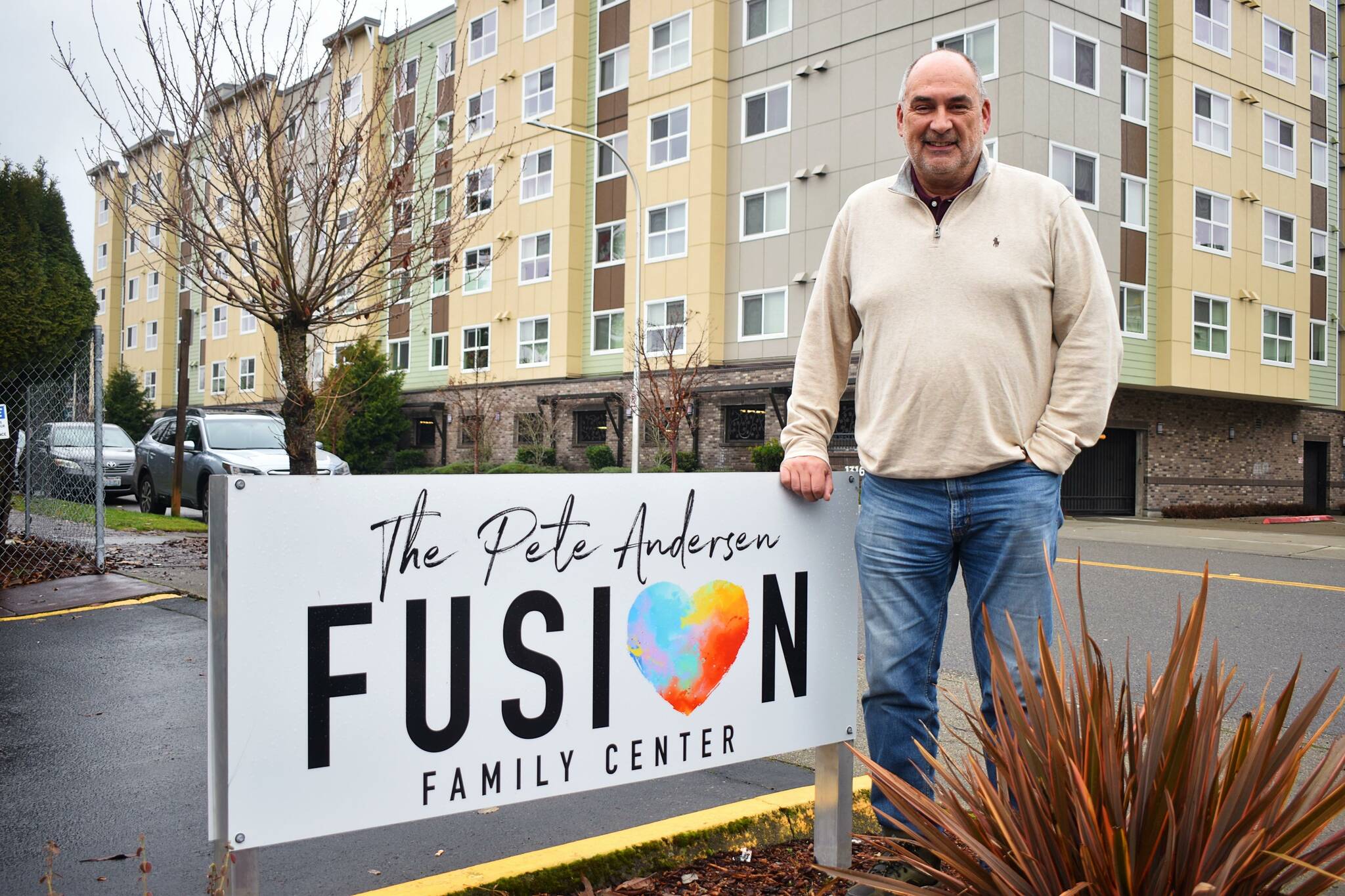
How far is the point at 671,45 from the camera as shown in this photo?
31.8 m

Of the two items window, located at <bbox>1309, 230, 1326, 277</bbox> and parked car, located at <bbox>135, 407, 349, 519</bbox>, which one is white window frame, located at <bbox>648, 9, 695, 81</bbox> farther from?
window, located at <bbox>1309, 230, 1326, 277</bbox>

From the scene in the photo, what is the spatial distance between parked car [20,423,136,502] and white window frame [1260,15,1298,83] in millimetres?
29928

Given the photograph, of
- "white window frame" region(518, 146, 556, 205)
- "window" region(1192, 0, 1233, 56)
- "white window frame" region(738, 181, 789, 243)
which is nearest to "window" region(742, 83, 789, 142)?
"white window frame" region(738, 181, 789, 243)

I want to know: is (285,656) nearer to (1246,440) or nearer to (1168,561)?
(1168,561)

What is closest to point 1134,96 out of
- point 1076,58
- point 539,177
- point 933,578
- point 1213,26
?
point 1076,58

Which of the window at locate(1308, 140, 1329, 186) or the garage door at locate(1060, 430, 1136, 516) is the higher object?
the window at locate(1308, 140, 1329, 186)

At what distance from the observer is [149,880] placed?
3279 millimetres

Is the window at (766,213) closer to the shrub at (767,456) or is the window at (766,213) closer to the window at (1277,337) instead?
the shrub at (767,456)

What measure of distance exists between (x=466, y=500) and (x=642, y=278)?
29995mm

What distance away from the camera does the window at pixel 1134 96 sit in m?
27.0

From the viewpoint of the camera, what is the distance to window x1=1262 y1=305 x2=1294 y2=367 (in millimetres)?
29719

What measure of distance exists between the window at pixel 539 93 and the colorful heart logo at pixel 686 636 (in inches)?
1346

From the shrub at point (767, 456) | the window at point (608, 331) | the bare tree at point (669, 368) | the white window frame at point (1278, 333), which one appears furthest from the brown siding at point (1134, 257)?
the window at point (608, 331)

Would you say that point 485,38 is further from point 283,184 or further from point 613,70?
point 283,184
